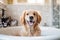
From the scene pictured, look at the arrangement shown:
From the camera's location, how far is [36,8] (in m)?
1.44

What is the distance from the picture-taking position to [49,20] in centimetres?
149

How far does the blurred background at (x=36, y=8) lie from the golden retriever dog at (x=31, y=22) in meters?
0.17

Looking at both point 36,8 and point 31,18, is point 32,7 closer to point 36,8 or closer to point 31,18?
point 36,8

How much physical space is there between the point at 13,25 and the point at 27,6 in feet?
0.91

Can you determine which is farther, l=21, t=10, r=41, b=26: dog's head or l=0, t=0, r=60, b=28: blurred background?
l=0, t=0, r=60, b=28: blurred background

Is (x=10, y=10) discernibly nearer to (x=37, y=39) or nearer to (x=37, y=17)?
(x=37, y=17)

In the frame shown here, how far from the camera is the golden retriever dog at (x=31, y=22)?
118 cm

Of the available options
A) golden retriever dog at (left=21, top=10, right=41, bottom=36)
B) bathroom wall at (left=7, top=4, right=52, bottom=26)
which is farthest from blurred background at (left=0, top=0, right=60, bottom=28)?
golden retriever dog at (left=21, top=10, right=41, bottom=36)

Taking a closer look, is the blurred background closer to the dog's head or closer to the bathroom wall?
the bathroom wall

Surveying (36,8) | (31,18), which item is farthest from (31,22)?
(36,8)

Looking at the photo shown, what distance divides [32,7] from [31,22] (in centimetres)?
31

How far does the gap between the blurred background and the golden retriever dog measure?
0.17 m

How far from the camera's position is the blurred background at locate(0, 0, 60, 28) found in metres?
1.42

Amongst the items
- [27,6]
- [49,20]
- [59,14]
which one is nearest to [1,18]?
[27,6]
